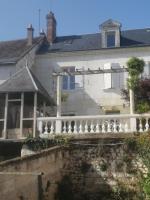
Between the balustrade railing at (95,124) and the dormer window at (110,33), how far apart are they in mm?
8461

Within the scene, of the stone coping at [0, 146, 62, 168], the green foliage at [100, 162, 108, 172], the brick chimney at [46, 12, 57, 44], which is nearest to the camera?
the stone coping at [0, 146, 62, 168]

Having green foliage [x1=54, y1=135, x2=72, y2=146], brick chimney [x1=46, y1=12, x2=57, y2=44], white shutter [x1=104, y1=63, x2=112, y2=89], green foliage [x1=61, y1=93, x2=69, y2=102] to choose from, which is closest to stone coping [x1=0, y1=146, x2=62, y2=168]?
green foliage [x1=54, y1=135, x2=72, y2=146]

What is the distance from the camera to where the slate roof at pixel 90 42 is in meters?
23.8

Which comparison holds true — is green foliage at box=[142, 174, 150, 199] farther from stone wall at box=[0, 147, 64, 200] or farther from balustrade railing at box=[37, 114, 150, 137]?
stone wall at box=[0, 147, 64, 200]

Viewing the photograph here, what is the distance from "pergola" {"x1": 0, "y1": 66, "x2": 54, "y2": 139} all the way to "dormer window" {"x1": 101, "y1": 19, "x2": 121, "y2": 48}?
22.9 ft

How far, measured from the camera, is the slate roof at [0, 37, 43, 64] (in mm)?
22719

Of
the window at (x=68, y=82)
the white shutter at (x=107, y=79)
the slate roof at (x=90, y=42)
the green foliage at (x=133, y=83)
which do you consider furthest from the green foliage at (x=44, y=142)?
the slate roof at (x=90, y=42)

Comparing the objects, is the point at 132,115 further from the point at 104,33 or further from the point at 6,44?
the point at 6,44

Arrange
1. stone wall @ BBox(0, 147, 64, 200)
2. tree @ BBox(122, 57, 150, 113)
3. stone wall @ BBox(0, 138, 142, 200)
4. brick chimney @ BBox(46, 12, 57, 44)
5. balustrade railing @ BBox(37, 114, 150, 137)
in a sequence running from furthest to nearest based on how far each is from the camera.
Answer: brick chimney @ BBox(46, 12, 57, 44), tree @ BBox(122, 57, 150, 113), balustrade railing @ BBox(37, 114, 150, 137), stone wall @ BBox(0, 138, 142, 200), stone wall @ BBox(0, 147, 64, 200)

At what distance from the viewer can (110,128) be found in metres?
16.0

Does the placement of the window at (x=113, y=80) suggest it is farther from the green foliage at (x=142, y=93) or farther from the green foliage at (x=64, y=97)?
the green foliage at (x=142, y=93)

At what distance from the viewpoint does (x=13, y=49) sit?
2469 cm

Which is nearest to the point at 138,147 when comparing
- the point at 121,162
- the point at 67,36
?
the point at 121,162

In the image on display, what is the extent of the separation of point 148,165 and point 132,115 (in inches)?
105
